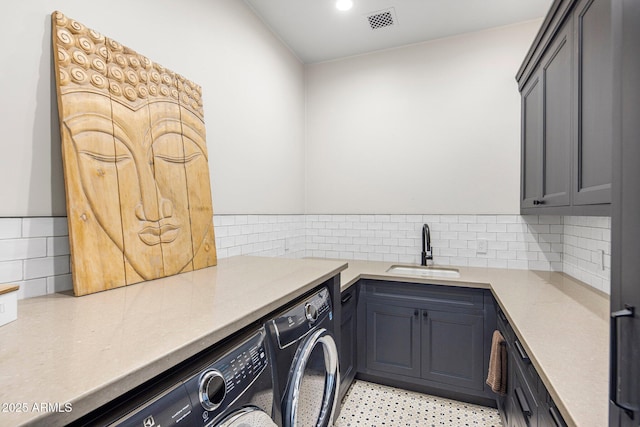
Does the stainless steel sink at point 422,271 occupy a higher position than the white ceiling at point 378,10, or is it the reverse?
the white ceiling at point 378,10

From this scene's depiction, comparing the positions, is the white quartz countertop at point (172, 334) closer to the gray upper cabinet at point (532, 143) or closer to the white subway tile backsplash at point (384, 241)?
the white subway tile backsplash at point (384, 241)

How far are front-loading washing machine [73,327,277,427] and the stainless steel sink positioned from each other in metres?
1.68

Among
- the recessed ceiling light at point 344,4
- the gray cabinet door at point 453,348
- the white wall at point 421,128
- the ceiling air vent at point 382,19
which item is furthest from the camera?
the white wall at point 421,128

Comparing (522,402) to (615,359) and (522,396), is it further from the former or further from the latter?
(615,359)

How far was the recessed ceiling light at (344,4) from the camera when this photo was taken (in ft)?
7.07

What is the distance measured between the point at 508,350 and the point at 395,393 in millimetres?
961

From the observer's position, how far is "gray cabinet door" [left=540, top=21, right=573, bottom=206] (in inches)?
59.2

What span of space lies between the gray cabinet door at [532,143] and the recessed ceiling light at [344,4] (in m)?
1.30

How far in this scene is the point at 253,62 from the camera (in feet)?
7.63

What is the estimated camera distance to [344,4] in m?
2.18

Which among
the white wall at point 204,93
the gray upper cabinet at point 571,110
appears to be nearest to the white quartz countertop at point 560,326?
the gray upper cabinet at point 571,110

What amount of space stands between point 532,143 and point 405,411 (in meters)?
1.95

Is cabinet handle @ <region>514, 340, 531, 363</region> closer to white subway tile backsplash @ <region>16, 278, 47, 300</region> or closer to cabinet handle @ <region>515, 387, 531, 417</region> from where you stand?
cabinet handle @ <region>515, 387, 531, 417</region>

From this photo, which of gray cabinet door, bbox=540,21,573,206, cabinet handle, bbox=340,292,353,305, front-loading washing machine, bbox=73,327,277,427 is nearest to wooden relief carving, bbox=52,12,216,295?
front-loading washing machine, bbox=73,327,277,427
